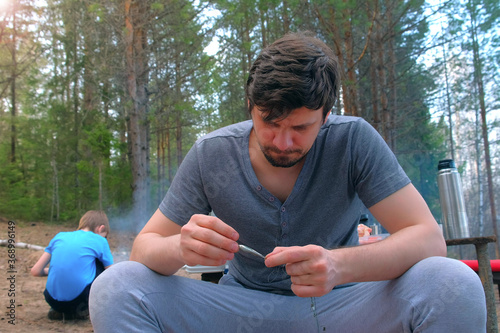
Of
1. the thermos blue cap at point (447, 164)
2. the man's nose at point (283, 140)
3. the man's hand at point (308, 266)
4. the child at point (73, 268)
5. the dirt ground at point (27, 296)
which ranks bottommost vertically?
the dirt ground at point (27, 296)

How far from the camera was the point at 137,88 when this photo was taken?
9.85m

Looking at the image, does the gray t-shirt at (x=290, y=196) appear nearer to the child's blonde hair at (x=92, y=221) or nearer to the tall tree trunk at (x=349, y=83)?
the child's blonde hair at (x=92, y=221)

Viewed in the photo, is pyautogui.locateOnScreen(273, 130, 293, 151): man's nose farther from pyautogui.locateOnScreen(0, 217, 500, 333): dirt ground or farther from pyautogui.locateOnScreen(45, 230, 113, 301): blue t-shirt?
pyautogui.locateOnScreen(0, 217, 500, 333): dirt ground

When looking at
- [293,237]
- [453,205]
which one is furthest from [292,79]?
[453,205]

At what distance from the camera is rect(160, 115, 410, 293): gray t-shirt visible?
1.40 metres

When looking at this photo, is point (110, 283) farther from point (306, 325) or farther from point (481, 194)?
point (481, 194)

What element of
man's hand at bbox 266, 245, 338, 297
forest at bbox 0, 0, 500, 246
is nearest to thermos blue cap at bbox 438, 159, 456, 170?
man's hand at bbox 266, 245, 338, 297

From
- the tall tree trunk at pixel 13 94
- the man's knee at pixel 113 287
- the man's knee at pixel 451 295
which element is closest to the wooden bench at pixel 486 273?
the man's knee at pixel 451 295

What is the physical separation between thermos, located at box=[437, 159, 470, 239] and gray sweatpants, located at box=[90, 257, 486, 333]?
4.74 feet

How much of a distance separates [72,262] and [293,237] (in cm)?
302

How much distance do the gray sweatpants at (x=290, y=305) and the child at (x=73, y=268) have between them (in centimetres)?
288

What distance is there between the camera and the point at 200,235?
3.61ft

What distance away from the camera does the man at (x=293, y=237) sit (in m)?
1.06

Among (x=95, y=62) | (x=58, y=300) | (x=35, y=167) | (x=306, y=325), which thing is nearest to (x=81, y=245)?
(x=58, y=300)
